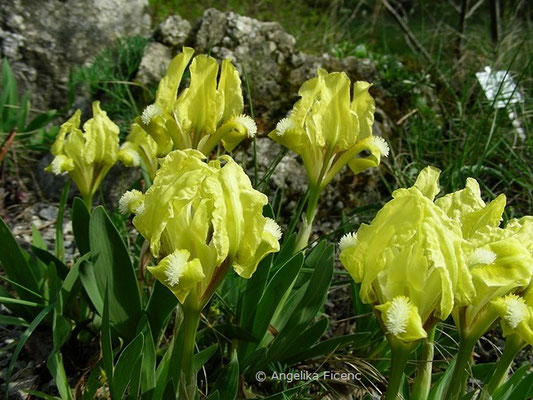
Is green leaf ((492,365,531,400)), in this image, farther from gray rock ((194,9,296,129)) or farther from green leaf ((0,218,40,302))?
gray rock ((194,9,296,129))

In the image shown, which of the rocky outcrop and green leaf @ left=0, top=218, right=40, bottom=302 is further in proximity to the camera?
the rocky outcrop

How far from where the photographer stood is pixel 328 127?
1.70 meters

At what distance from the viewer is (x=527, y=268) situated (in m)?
1.15

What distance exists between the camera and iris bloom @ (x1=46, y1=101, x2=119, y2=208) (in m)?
1.93

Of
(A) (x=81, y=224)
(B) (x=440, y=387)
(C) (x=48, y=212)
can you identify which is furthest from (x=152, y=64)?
(B) (x=440, y=387)

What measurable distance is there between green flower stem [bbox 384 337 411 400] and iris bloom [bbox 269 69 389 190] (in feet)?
2.12

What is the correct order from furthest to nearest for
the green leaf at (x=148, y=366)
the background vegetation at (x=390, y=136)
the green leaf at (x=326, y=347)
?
the background vegetation at (x=390, y=136) → the green leaf at (x=326, y=347) → the green leaf at (x=148, y=366)

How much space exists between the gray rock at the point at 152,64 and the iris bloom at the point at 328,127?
1519mm

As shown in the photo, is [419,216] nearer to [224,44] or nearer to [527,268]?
[527,268]

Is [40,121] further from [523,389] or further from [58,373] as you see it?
[523,389]

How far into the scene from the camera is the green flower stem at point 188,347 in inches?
48.7

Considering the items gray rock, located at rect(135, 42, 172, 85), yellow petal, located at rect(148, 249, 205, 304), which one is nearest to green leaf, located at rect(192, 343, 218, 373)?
yellow petal, located at rect(148, 249, 205, 304)

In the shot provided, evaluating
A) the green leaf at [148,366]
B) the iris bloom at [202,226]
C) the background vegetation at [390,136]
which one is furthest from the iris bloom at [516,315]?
the green leaf at [148,366]

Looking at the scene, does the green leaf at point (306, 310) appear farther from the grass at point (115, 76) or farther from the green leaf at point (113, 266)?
the grass at point (115, 76)
